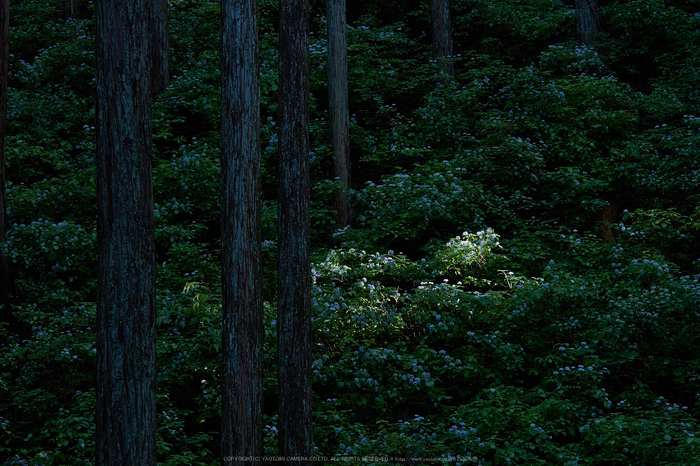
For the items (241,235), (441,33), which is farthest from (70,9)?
(241,235)

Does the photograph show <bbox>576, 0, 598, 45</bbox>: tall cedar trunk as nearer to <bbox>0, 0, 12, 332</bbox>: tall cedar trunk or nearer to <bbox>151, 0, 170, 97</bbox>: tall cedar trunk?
<bbox>151, 0, 170, 97</bbox>: tall cedar trunk

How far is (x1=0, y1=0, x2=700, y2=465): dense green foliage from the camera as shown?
7285mm

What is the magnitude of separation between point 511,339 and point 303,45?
15.4 feet

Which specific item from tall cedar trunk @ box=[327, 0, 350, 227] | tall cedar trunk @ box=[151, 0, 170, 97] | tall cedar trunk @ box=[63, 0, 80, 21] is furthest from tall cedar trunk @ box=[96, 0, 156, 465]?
tall cedar trunk @ box=[63, 0, 80, 21]

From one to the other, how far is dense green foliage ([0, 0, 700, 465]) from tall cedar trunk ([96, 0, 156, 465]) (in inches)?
86.0

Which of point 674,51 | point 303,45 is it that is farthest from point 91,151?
point 674,51

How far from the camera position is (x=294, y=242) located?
22.2ft

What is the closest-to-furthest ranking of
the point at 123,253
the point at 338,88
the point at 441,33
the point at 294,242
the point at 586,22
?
the point at 123,253, the point at 294,242, the point at 338,88, the point at 441,33, the point at 586,22

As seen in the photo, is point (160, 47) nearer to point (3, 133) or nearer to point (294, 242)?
point (3, 133)

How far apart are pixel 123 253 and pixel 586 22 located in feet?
44.5

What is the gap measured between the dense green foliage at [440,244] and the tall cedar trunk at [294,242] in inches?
28.1

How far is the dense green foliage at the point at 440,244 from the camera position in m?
7.29

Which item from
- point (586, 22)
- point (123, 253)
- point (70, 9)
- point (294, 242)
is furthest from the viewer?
point (70, 9)

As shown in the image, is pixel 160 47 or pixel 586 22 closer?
pixel 160 47
